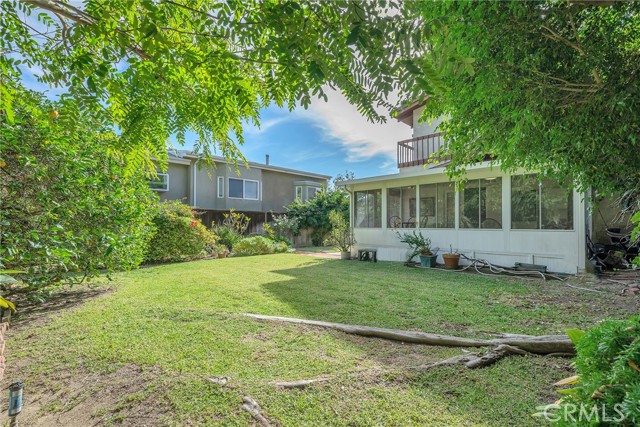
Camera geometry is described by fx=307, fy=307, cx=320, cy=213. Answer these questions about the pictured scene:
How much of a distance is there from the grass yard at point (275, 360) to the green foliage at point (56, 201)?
0.85 meters

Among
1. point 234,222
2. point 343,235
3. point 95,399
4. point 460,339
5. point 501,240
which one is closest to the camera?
point 95,399

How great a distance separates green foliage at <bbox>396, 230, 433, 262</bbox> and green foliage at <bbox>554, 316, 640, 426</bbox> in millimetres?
8691

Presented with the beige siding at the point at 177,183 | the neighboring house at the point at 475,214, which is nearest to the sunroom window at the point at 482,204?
the neighboring house at the point at 475,214

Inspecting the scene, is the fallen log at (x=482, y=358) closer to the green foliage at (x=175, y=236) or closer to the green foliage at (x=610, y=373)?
the green foliage at (x=610, y=373)

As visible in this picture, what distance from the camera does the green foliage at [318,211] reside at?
18.1 m

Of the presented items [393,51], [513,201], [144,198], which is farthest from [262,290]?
[513,201]

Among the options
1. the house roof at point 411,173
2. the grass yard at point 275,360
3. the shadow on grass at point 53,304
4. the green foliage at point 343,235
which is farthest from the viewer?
the green foliage at point 343,235

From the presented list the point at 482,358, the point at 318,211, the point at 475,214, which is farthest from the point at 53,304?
the point at 318,211

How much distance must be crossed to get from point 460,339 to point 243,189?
17.2 meters

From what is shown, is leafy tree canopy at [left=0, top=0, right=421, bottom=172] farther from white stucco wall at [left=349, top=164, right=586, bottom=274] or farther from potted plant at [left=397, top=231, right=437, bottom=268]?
potted plant at [left=397, top=231, right=437, bottom=268]

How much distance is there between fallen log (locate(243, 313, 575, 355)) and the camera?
3.17m

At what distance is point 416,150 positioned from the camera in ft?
41.6

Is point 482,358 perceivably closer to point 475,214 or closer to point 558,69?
point 558,69

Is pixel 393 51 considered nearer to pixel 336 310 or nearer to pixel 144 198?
pixel 336 310
